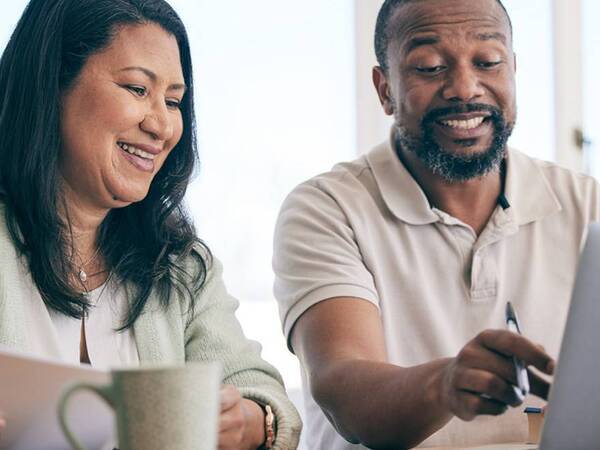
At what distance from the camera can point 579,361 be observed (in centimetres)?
92

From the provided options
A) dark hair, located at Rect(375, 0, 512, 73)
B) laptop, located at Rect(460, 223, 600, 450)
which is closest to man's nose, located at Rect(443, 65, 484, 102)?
dark hair, located at Rect(375, 0, 512, 73)

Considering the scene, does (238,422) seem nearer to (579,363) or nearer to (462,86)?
(579,363)

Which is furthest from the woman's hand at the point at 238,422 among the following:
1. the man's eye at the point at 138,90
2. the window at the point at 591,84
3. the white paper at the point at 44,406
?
the window at the point at 591,84

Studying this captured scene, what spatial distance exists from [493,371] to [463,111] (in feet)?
3.05

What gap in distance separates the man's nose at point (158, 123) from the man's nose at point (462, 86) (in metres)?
0.61

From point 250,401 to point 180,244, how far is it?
0.43 m

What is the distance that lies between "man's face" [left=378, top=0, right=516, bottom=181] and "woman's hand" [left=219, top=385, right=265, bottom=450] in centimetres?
78

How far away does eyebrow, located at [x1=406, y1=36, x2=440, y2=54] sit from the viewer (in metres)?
1.99

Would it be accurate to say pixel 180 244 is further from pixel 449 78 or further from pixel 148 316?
pixel 449 78

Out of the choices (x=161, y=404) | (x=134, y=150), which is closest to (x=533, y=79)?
(x=134, y=150)

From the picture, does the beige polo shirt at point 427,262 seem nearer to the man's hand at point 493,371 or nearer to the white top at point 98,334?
the white top at point 98,334

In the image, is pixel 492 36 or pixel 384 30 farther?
pixel 384 30

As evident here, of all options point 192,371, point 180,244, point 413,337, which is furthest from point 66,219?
point 192,371

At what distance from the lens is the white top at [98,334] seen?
1.55 meters
